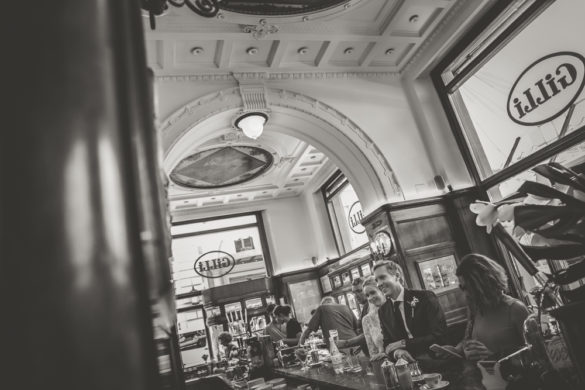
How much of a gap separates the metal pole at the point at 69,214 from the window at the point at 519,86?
643 centimetres

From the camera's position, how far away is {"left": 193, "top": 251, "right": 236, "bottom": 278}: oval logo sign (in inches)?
503

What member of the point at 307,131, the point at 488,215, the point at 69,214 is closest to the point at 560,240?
the point at 488,215

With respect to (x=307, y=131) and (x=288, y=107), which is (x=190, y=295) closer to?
(x=307, y=131)

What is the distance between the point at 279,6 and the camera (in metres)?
5.55

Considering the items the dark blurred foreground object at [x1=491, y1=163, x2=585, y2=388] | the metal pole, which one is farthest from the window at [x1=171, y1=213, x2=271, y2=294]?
the metal pole

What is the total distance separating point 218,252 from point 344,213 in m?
4.38

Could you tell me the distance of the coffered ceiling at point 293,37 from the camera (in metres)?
5.58

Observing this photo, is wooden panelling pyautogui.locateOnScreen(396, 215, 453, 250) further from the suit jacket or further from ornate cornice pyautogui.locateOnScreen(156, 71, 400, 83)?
the suit jacket

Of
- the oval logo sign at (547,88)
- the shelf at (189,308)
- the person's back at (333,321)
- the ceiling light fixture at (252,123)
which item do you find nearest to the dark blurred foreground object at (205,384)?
the person's back at (333,321)

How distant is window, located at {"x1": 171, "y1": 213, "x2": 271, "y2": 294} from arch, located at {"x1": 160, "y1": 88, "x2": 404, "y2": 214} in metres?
6.14

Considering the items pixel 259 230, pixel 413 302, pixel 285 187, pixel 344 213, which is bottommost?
pixel 413 302

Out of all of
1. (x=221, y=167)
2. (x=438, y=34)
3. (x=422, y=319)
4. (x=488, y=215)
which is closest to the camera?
(x=488, y=215)

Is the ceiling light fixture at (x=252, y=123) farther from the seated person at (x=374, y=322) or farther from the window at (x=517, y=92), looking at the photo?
the seated person at (x=374, y=322)

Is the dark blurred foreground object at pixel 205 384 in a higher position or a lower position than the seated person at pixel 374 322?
lower
